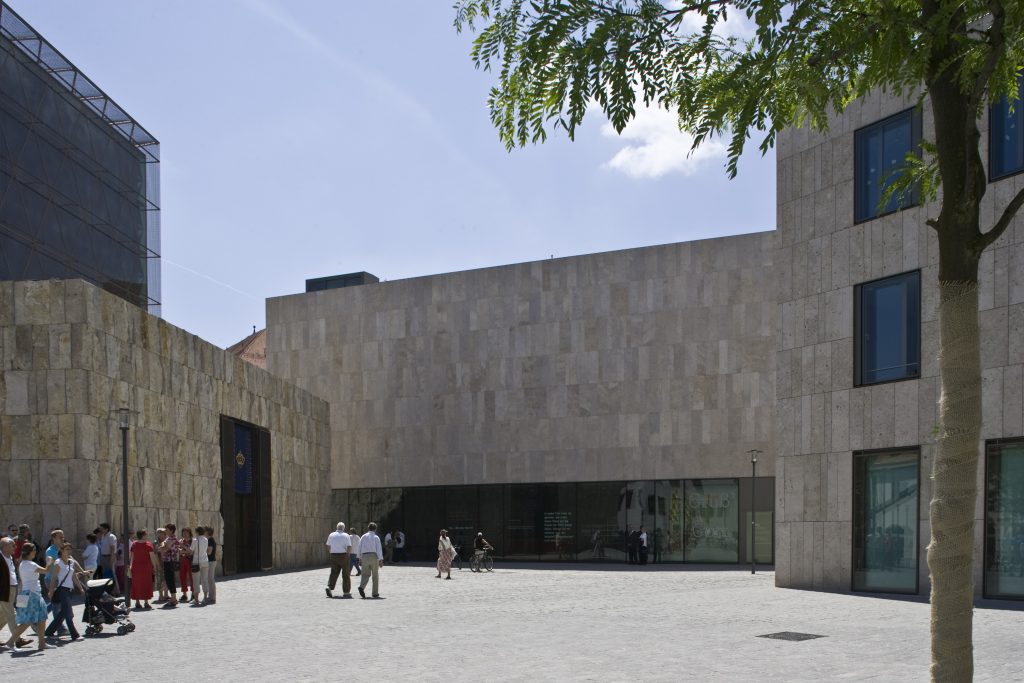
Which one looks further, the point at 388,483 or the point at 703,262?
the point at 388,483

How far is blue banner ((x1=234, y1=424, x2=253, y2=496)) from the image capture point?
38.1m

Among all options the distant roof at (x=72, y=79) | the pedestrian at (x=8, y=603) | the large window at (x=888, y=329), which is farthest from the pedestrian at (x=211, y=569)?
the distant roof at (x=72, y=79)

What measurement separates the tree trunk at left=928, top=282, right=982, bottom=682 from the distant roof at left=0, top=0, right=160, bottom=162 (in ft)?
132

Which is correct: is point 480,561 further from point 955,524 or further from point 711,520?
point 955,524

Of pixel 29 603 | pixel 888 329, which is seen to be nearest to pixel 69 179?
pixel 29 603

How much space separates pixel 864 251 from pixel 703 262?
2116 cm

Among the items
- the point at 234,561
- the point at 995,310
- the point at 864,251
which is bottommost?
the point at 234,561

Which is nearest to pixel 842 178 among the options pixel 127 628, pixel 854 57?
pixel 127 628

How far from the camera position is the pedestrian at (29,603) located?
52.1 ft

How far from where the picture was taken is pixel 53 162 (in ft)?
138

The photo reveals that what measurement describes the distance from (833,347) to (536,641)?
1294cm

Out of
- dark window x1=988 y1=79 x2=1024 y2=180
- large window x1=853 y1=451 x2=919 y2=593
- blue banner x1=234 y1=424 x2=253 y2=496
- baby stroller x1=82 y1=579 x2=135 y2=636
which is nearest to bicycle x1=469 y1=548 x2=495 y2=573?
blue banner x1=234 y1=424 x2=253 y2=496

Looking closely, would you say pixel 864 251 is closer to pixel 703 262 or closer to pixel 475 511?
pixel 703 262

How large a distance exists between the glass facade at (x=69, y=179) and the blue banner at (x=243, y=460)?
9607 mm
